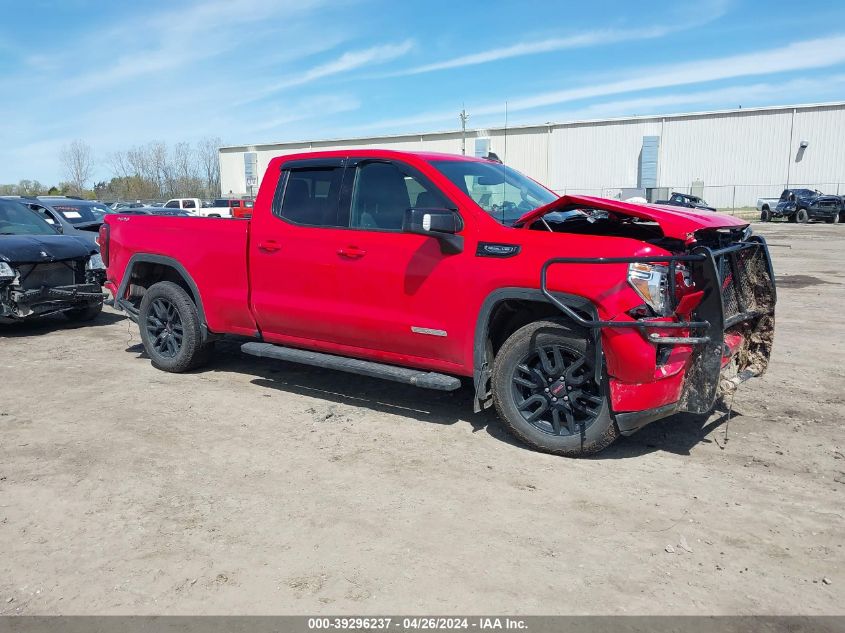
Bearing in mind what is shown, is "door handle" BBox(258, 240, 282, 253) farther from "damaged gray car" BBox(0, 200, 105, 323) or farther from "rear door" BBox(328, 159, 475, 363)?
"damaged gray car" BBox(0, 200, 105, 323)

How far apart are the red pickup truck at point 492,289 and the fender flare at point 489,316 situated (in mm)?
13

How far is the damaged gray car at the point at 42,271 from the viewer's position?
8.42m

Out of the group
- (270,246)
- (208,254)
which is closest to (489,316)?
(270,246)

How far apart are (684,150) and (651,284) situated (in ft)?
172

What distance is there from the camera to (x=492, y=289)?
15.4ft

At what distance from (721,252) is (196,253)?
436 centimetres

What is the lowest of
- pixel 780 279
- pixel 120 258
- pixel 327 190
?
pixel 780 279

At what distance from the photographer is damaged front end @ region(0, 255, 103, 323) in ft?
27.6

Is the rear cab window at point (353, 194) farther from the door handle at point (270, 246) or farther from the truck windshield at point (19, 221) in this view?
the truck windshield at point (19, 221)

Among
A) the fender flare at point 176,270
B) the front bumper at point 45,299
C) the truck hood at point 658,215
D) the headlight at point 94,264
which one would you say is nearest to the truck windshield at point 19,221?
the headlight at point 94,264

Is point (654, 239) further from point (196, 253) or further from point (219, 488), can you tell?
point (196, 253)

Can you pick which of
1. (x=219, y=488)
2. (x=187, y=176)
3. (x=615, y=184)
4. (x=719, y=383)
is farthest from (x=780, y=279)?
(x=187, y=176)

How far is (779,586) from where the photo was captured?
3.13m

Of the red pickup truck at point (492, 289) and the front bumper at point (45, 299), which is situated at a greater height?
the red pickup truck at point (492, 289)
